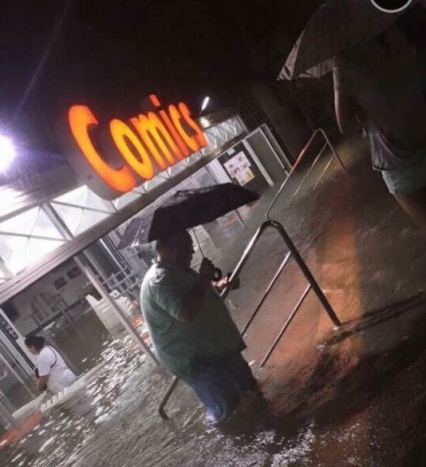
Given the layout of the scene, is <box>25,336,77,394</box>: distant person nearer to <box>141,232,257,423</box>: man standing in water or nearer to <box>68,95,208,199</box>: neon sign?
<box>68,95,208,199</box>: neon sign

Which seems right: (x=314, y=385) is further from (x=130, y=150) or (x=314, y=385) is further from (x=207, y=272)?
(x=130, y=150)

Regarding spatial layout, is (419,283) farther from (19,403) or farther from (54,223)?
(19,403)

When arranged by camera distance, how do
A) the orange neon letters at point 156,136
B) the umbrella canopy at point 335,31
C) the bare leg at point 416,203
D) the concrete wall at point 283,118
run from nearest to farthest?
the umbrella canopy at point 335,31 → the bare leg at point 416,203 → the orange neon letters at point 156,136 → the concrete wall at point 283,118

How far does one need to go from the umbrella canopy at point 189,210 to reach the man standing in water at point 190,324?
0.44 feet

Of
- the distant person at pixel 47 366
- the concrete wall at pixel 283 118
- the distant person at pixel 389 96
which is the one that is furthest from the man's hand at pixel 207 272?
the concrete wall at pixel 283 118

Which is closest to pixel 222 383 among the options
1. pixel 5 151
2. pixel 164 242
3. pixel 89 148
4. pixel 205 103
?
pixel 164 242

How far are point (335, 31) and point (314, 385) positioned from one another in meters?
3.14

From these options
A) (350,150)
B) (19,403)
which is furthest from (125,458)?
(350,150)

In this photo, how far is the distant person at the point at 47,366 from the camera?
8.66m

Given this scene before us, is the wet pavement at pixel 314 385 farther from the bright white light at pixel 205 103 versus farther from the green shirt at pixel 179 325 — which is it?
the bright white light at pixel 205 103

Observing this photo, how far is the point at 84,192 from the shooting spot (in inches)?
309

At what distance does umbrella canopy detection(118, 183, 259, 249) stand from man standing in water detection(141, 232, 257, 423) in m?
0.13

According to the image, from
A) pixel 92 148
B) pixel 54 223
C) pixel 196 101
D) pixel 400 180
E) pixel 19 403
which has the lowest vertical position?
pixel 19 403

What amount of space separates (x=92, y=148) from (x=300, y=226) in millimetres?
5402
